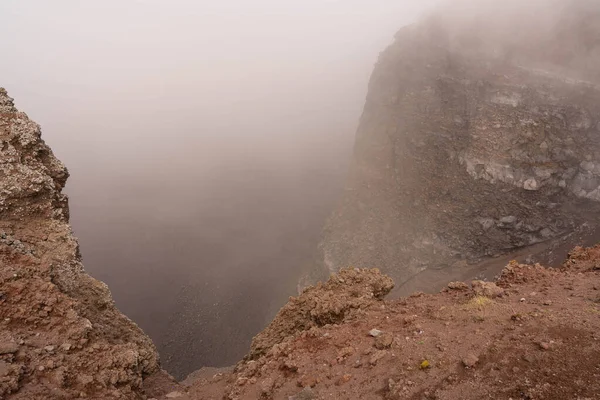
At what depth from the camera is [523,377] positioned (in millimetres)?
6969

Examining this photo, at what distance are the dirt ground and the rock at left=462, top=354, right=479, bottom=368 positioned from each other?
2 centimetres

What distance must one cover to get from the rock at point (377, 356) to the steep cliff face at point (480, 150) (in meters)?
36.8

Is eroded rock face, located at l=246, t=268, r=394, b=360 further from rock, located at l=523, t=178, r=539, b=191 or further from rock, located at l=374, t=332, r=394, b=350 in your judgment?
rock, located at l=523, t=178, r=539, b=191

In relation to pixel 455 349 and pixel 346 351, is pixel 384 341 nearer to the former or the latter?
pixel 346 351

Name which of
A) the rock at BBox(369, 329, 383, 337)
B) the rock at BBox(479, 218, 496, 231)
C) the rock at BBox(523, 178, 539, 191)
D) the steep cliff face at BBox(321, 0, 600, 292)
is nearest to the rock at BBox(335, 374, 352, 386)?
the rock at BBox(369, 329, 383, 337)

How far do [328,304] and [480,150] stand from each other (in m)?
38.8

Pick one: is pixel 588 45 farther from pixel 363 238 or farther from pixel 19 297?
pixel 19 297

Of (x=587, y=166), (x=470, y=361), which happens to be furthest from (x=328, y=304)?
(x=587, y=166)

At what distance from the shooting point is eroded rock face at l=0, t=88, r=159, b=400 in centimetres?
873

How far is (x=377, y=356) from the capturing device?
8.93 metres

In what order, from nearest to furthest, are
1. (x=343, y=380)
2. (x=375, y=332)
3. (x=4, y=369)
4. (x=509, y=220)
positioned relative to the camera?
(x=4, y=369) < (x=343, y=380) < (x=375, y=332) < (x=509, y=220)

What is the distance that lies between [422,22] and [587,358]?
208 ft

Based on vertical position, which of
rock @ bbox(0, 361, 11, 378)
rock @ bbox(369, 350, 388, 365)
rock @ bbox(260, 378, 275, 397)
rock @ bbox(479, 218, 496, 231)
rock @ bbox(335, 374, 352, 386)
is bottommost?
rock @ bbox(479, 218, 496, 231)

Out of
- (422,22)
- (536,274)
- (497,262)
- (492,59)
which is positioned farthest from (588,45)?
(536,274)
